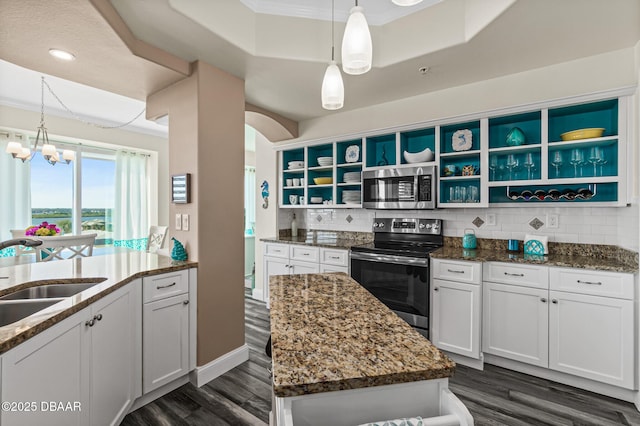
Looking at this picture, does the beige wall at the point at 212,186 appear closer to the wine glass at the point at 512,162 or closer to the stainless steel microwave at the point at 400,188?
the stainless steel microwave at the point at 400,188

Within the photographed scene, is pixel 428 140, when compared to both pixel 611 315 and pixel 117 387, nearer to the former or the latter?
pixel 611 315

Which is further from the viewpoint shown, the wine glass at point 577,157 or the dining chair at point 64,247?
the dining chair at point 64,247

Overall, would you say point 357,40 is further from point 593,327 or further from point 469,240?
point 593,327

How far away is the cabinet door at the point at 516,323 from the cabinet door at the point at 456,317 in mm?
86

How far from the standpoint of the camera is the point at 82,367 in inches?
56.6

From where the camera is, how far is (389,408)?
2.73ft

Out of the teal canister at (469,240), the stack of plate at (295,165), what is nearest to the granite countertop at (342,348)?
the teal canister at (469,240)

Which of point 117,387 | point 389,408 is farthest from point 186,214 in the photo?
point 389,408

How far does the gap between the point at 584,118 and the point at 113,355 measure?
395cm

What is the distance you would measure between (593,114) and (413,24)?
1.75 meters

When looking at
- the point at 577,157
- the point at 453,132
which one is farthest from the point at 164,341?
the point at 577,157

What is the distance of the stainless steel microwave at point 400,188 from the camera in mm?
3045

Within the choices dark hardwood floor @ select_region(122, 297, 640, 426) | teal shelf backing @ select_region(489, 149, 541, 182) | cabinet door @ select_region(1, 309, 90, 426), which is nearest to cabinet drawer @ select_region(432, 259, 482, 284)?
dark hardwood floor @ select_region(122, 297, 640, 426)

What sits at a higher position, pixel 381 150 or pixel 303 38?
pixel 303 38
